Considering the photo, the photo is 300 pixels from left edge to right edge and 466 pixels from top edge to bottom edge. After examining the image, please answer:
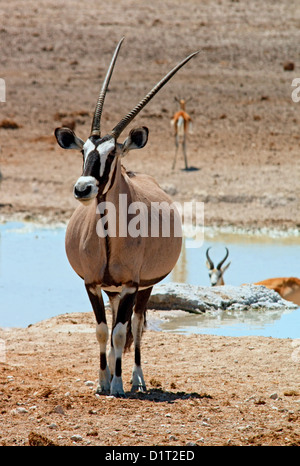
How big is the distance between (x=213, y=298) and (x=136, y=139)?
4.30m

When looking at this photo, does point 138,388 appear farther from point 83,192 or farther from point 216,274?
point 216,274

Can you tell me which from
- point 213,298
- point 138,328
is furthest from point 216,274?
point 138,328

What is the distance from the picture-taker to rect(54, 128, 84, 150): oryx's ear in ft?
20.5

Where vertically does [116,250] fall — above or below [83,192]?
below

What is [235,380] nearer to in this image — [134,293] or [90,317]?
[134,293]

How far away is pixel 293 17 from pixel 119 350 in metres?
29.5

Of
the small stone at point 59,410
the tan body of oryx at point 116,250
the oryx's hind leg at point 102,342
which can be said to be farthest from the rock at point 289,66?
the small stone at point 59,410

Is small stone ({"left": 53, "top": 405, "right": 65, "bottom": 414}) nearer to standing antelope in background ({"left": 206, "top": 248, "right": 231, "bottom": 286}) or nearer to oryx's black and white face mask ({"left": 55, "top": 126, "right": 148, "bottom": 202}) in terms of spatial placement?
oryx's black and white face mask ({"left": 55, "top": 126, "right": 148, "bottom": 202})

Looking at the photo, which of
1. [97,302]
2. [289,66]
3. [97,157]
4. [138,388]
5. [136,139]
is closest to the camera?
[97,157]

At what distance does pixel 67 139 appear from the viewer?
6.28 meters

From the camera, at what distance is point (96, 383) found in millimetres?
6773

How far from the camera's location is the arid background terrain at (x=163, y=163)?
18.4 ft

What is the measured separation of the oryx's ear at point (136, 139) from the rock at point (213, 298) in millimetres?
4008

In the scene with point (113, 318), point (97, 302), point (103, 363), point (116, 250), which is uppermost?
point (116, 250)
